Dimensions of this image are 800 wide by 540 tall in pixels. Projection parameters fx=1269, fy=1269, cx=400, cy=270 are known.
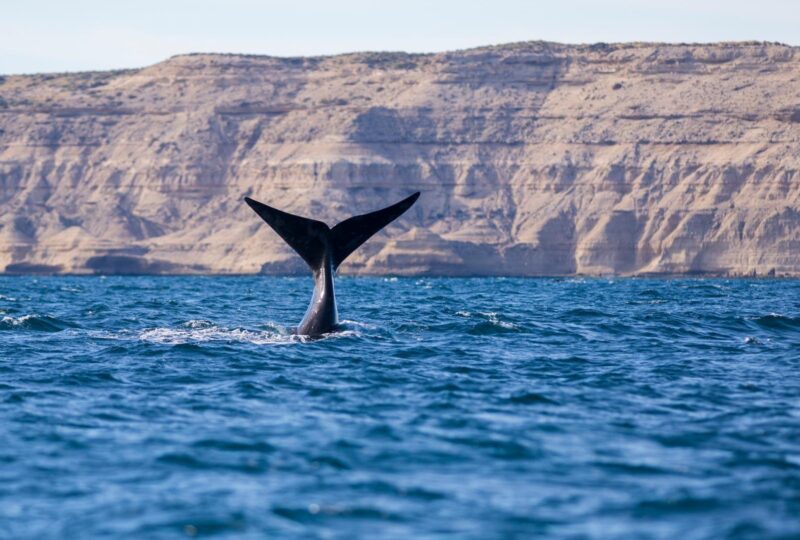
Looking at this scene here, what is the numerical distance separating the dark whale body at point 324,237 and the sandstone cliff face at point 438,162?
87.4 m

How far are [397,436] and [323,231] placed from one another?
388 inches

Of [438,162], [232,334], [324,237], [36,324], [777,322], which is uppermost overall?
[438,162]

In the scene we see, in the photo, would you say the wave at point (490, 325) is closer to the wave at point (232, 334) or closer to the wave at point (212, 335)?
A: the wave at point (232, 334)

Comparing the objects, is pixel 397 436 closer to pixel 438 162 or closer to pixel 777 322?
pixel 777 322

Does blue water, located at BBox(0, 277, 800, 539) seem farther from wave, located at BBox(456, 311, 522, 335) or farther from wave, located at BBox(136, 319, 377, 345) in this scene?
wave, located at BBox(456, 311, 522, 335)

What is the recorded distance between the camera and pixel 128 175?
129 m

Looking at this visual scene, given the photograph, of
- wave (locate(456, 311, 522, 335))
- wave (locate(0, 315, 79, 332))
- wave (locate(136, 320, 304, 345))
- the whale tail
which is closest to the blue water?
wave (locate(136, 320, 304, 345))

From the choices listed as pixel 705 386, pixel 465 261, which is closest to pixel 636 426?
pixel 705 386

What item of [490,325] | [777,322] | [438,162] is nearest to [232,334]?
[490,325]

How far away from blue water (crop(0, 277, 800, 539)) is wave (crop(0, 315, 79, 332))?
8.33 feet

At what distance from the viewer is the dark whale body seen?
23.1m

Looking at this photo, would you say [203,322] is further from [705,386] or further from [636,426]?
[636,426]

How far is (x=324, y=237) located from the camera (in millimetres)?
24016

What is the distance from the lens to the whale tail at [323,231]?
75.6 ft
